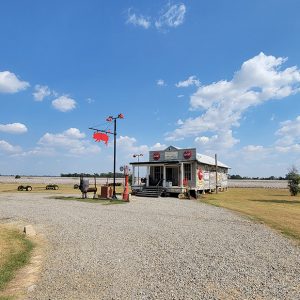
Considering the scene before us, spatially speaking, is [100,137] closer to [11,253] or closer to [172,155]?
[172,155]

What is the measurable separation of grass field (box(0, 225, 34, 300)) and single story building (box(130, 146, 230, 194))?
67.9ft

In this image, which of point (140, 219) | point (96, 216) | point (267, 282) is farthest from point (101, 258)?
point (96, 216)

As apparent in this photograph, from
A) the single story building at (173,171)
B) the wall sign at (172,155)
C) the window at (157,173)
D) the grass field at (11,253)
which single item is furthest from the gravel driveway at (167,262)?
the window at (157,173)

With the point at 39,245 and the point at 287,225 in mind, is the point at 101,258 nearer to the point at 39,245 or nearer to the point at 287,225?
the point at 39,245

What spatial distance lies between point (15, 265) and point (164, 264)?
337 centimetres

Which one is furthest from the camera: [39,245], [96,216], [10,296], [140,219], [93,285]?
[96,216]

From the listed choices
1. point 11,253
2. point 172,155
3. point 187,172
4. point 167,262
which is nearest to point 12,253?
point 11,253

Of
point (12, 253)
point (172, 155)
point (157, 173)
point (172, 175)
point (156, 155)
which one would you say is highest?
point (156, 155)

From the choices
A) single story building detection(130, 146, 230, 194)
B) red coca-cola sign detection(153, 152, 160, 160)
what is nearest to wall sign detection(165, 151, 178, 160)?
single story building detection(130, 146, 230, 194)

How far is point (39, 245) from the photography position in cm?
984

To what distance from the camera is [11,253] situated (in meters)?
8.90

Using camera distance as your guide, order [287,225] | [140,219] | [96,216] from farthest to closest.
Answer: [96,216] < [140,219] < [287,225]

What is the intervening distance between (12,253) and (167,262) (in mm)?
4149

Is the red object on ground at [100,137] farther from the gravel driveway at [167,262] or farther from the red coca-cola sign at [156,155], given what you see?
the gravel driveway at [167,262]
